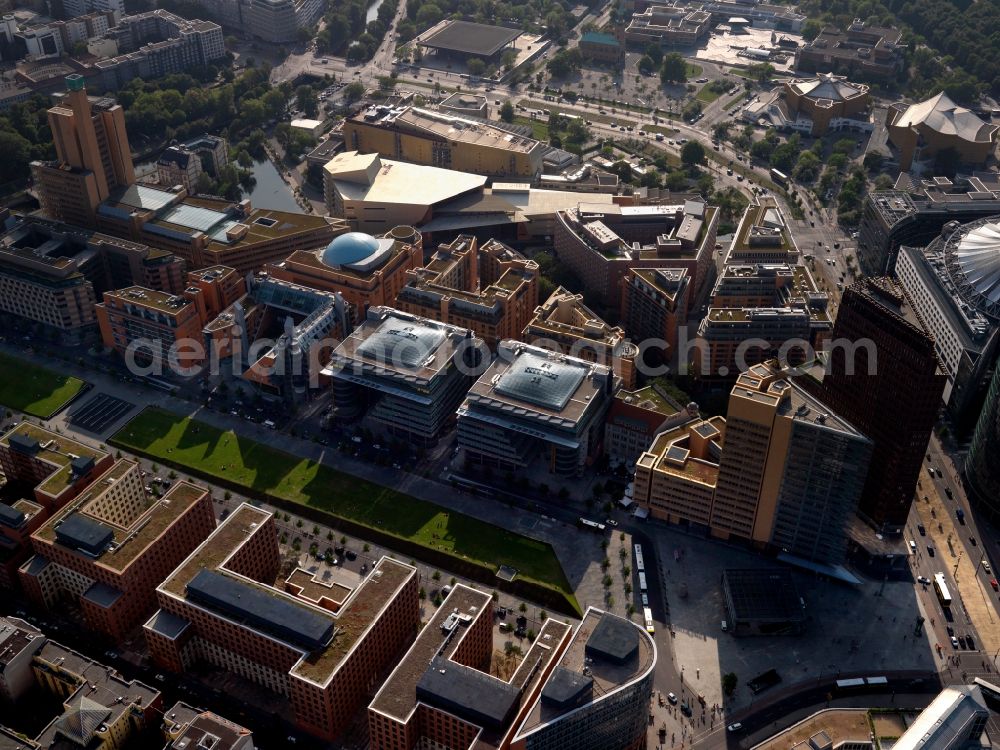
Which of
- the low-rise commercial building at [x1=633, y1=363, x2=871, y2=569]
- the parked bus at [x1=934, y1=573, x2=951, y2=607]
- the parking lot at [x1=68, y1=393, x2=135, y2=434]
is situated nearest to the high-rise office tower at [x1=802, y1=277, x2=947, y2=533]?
the parked bus at [x1=934, y1=573, x2=951, y2=607]

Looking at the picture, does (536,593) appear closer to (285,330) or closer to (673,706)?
(673,706)

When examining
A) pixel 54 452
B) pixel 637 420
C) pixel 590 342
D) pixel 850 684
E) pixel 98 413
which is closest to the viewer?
pixel 850 684

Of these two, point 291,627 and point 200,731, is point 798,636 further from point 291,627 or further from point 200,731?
point 200,731

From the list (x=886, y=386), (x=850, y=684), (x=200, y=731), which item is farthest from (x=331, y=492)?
(x=886, y=386)

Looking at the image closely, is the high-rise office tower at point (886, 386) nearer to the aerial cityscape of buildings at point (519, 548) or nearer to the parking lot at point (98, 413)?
the aerial cityscape of buildings at point (519, 548)

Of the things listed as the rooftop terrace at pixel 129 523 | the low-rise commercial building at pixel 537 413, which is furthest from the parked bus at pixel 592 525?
the rooftop terrace at pixel 129 523

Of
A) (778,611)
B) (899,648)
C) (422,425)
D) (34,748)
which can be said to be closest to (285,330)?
(422,425)
